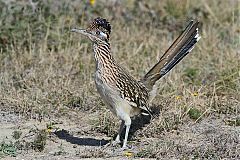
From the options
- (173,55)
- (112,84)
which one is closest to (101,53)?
(112,84)

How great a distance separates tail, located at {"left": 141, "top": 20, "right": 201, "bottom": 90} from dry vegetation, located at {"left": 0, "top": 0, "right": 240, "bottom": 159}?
37cm

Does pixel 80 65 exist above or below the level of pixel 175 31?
below

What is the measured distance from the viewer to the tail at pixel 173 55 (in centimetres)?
825

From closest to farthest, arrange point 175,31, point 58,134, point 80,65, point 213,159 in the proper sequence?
point 213,159 → point 58,134 → point 80,65 → point 175,31

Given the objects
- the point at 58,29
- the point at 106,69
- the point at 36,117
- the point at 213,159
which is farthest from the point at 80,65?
the point at 213,159

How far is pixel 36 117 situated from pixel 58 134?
549mm

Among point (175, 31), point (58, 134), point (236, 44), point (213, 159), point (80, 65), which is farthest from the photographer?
point (175, 31)

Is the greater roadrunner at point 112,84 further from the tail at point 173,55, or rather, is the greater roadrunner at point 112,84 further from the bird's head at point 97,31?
the tail at point 173,55

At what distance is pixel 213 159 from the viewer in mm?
6844

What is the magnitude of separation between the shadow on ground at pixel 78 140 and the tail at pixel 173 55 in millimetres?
934

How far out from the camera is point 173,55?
8.40 metres

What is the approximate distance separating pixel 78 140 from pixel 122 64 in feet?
6.93

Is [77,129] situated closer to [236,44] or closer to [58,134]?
[58,134]

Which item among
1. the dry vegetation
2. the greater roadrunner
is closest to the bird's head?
the greater roadrunner
